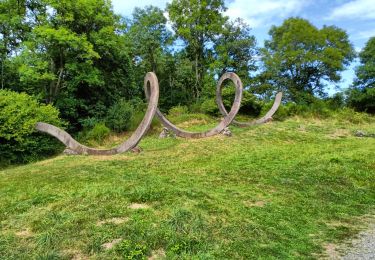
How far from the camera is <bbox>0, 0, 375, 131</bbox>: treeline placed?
18.8m

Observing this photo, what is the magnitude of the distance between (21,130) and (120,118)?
5898mm

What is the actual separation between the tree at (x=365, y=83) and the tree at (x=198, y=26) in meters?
11.2

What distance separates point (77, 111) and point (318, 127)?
12129 millimetres

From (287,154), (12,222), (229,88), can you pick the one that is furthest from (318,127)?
(12,222)

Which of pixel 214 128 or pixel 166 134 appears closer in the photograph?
pixel 214 128

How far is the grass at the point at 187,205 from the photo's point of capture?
495cm

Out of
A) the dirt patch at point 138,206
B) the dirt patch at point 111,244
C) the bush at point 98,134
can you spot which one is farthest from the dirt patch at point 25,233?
the bush at point 98,134

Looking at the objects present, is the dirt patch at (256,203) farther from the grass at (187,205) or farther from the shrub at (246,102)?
the shrub at (246,102)

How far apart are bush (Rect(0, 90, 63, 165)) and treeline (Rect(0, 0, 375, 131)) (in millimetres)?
4295

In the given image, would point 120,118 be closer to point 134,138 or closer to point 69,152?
point 69,152

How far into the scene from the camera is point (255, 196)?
732 cm

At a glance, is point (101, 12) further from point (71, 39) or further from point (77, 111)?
point (77, 111)

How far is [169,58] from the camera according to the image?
1101 inches

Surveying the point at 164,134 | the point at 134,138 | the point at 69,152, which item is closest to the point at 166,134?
the point at 164,134
